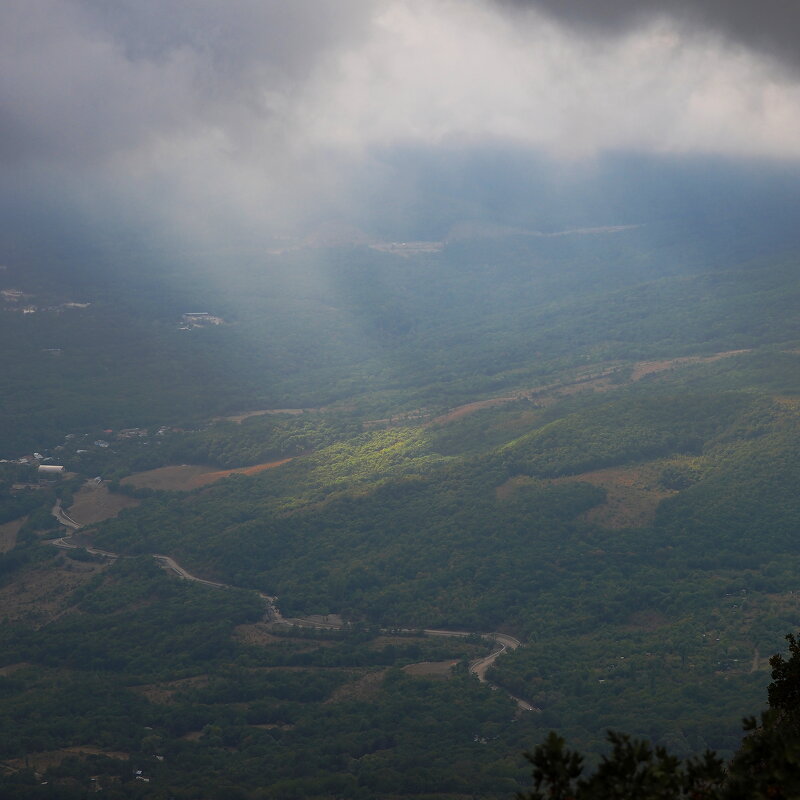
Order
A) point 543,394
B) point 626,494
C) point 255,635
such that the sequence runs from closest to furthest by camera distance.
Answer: point 255,635 → point 626,494 → point 543,394

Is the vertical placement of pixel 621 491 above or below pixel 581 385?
below

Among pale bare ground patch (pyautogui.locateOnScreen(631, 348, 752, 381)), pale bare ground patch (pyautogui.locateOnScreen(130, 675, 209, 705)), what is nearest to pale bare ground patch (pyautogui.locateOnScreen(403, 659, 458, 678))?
pale bare ground patch (pyautogui.locateOnScreen(130, 675, 209, 705))

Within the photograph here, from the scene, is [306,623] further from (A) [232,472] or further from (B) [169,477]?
(B) [169,477]

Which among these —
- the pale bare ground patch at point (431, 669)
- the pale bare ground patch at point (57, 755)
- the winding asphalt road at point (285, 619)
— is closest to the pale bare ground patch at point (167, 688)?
the pale bare ground patch at point (57, 755)

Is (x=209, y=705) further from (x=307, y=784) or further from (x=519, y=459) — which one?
(x=519, y=459)

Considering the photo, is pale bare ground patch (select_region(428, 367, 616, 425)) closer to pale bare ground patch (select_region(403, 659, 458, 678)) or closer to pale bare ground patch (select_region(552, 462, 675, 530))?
pale bare ground patch (select_region(552, 462, 675, 530))

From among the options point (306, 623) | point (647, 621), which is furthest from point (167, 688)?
point (647, 621)
